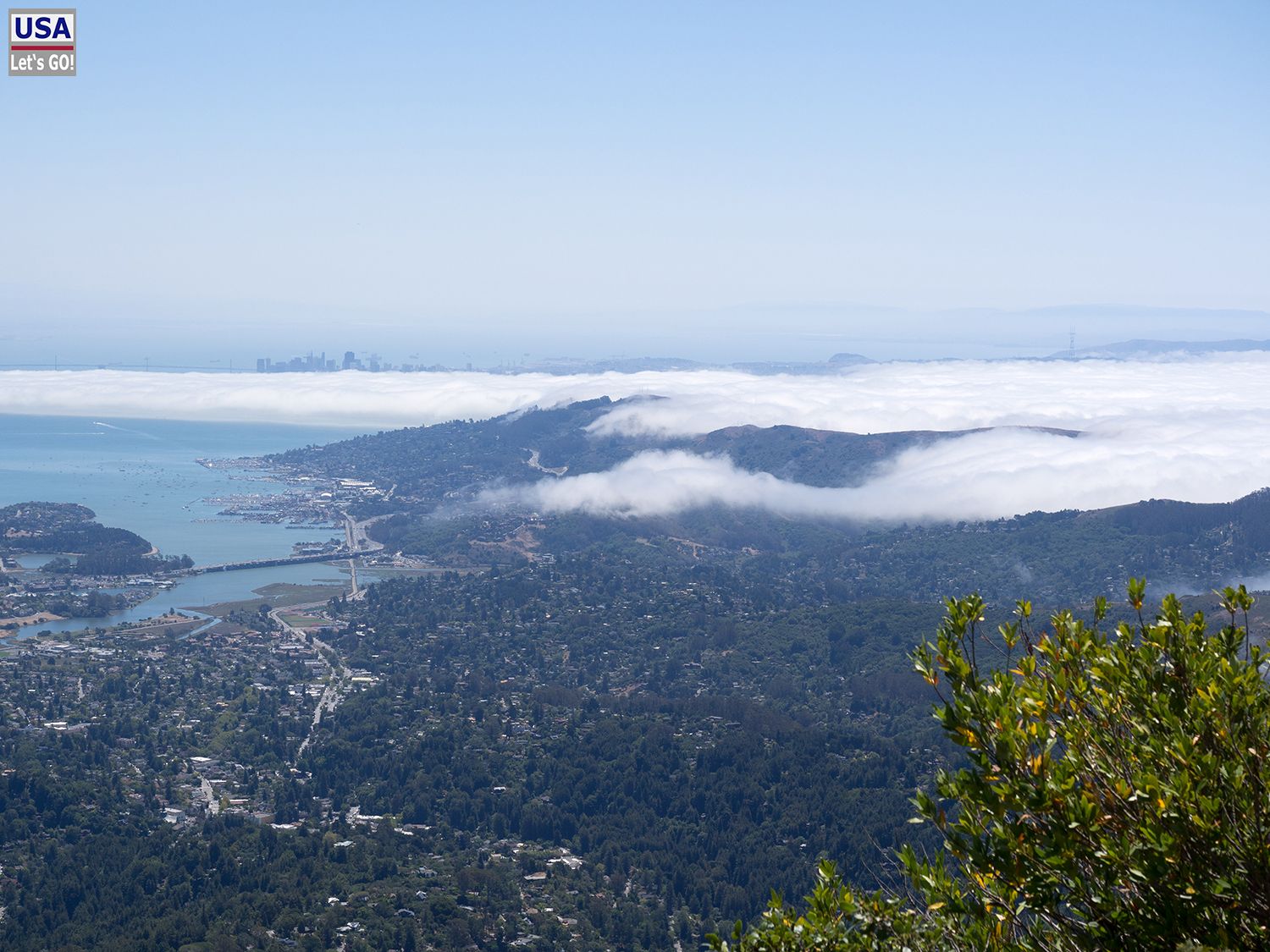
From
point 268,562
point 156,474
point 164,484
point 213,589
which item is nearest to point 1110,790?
point 213,589

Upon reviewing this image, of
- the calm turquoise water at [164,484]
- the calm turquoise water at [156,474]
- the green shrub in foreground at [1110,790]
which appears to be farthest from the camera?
the calm turquoise water at [156,474]

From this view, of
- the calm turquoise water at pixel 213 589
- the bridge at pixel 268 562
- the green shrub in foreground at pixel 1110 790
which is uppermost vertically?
the green shrub in foreground at pixel 1110 790

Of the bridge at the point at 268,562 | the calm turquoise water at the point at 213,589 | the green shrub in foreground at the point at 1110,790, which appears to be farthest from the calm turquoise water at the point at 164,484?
the green shrub in foreground at the point at 1110,790

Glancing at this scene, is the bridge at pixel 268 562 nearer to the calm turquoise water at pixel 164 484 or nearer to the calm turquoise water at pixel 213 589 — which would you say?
the calm turquoise water at pixel 213 589

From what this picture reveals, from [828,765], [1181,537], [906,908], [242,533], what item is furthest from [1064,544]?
[906,908]

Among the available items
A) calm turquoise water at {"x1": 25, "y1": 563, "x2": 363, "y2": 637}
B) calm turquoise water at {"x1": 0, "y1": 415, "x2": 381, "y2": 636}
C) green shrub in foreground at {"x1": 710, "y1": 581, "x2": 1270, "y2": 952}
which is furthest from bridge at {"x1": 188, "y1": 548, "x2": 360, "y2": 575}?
green shrub in foreground at {"x1": 710, "y1": 581, "x2": 1270, "y2": 952}

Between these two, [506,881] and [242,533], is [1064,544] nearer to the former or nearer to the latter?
[506,881]

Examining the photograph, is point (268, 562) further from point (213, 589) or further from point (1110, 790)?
point (1110, 790)

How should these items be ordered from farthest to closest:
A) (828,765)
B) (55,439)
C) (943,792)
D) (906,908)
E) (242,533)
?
(55,439) < (242,533) < (828,765) < (906,908) < (943,792)
